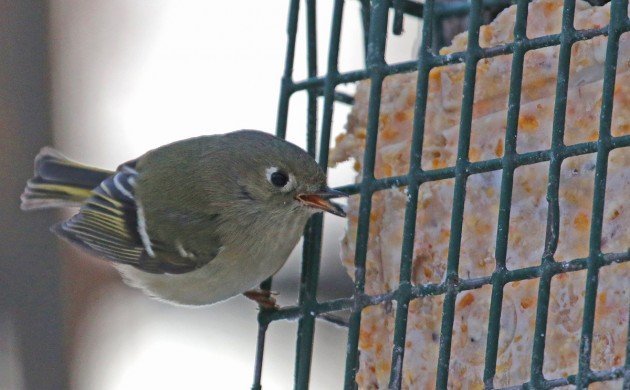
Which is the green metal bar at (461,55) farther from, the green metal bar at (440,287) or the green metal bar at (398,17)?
the green metal bar at (440,287)

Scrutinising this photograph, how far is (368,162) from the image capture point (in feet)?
6.83

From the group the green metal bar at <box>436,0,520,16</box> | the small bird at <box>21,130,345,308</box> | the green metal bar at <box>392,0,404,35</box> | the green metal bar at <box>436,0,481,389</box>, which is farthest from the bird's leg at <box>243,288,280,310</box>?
the green metal bar at <box>436,0,520,16</box>

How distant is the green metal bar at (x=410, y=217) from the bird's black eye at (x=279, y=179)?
41 centimetres

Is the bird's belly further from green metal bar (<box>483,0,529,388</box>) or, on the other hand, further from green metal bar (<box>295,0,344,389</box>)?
green metal bar (<box>483,0,529,388</box>)

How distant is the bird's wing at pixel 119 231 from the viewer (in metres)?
2.45

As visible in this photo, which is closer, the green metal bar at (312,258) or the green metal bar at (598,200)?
the green metal bar at (598,200)

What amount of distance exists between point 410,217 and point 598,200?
0.35 meters

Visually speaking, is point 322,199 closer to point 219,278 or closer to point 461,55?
point 219,278

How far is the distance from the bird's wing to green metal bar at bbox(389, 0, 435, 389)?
1.99 ft

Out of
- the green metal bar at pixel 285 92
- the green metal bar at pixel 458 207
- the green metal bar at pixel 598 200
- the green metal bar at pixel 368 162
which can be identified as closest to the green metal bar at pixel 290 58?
the green metal bar at pixel 285 92

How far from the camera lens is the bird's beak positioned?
7.25 ft

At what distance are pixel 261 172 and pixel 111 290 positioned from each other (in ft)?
4.44

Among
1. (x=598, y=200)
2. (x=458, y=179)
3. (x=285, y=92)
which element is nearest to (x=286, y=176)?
(x=285, y=92)

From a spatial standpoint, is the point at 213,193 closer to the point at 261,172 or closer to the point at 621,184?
the point at 261,172
